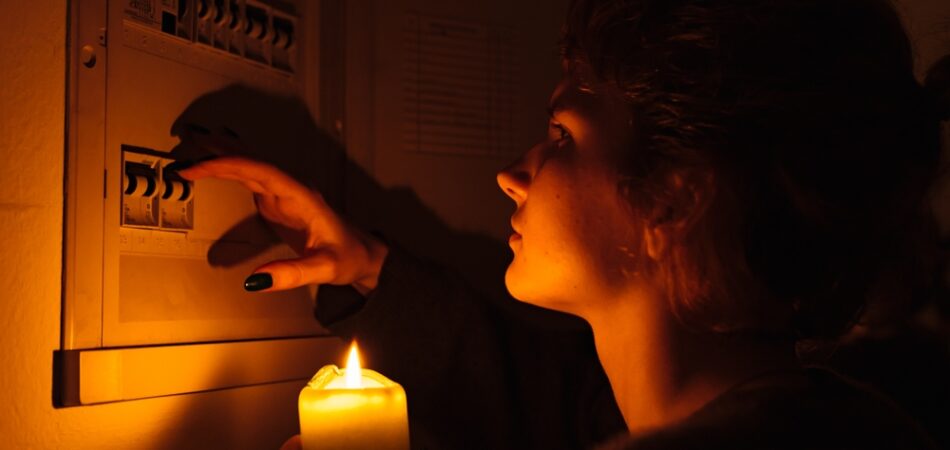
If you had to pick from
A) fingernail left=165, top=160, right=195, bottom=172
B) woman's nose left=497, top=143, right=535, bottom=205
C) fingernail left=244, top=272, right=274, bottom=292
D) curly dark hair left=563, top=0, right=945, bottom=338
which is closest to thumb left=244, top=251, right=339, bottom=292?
fingernail left=244, top=272, right=274, bottom=292

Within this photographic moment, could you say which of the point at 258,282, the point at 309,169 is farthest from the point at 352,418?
the point at 309,169

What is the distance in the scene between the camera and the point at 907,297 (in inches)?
34.6

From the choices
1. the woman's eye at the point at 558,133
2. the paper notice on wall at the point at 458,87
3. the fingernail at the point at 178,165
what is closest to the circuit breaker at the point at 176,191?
the fingernail at the point at 178,165

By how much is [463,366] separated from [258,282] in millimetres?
324

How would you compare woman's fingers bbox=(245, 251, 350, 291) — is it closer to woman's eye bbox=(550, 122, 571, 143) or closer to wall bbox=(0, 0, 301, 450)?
wall bbox=(0, 0, 301, 450)

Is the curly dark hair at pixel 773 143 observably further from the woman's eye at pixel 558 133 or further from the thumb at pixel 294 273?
the thumb at pixel 294 273

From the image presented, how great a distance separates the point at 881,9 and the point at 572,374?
1.99 ft

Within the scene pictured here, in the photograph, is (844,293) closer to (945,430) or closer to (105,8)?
(945,430)

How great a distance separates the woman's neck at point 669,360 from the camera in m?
0.82

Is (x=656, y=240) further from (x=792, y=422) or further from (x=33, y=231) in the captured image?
(x=33, y=231)

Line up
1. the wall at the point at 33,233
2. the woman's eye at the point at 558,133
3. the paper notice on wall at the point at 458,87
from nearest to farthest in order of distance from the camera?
the wall at the point at 33,233 < the woman's eye at the point at 558,133 < the paper notice on wall at the point at 458,87

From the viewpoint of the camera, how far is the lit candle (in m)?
0.71

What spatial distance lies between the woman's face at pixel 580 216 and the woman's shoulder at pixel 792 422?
0.18 m

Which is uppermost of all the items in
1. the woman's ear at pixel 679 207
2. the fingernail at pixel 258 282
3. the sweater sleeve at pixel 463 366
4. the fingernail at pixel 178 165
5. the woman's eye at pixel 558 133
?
the woman's eye at pixel 558 133
